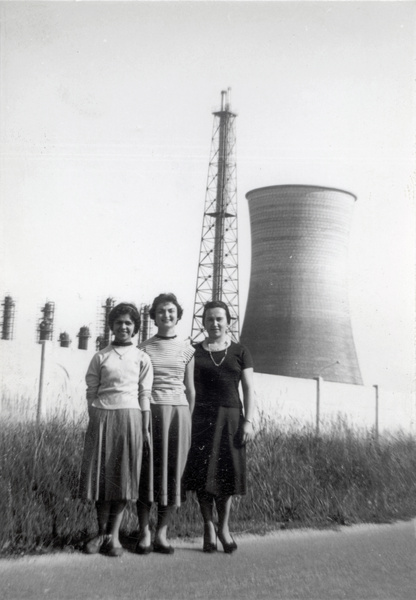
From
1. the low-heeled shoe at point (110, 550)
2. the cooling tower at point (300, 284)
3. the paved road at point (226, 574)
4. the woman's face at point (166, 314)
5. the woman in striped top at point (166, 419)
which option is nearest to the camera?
the paved road at point (226, 574)

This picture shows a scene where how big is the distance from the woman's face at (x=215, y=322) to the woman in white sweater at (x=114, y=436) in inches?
16.8

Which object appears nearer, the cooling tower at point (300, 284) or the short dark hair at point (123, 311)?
the short dark hair at point (123, 311)

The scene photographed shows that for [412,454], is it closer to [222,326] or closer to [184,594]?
[222,326]

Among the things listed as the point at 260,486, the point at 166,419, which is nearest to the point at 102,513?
the point at 166,419

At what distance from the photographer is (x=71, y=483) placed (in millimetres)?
3830

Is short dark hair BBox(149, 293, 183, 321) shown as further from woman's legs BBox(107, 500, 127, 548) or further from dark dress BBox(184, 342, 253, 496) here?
woman's legs BBox(107, 500, 127, 548)

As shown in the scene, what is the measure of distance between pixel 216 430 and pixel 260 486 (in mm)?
1168

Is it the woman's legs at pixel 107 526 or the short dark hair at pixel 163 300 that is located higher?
the short dark hair at pixel 163 300

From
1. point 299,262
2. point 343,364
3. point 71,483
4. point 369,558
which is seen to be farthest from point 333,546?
point 343,364

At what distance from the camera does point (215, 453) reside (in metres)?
3.60

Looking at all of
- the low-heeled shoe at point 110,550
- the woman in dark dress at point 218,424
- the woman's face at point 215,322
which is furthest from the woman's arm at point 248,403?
the low-heeled shoe at point 110,550

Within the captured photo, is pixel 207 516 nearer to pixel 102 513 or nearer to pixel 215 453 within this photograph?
pixel 215 453

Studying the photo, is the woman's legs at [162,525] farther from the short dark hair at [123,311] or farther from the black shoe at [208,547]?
the short dark hair at [123,311]

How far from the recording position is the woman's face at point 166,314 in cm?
354
